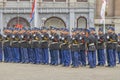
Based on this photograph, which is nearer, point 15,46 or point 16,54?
point 15,46

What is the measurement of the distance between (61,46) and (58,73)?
336cm

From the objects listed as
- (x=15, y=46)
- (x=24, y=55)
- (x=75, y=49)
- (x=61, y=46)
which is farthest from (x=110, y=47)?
(x=15, y=46)

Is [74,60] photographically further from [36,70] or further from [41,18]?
[41,18]

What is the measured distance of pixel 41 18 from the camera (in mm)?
52438

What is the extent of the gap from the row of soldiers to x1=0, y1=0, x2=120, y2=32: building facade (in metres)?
27.7

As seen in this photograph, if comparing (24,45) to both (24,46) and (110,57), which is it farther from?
(110,57)

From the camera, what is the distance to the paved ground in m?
17.0

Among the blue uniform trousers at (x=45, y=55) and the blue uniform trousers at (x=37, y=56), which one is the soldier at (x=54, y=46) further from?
the blue uniform trousers at (x=37, y=56)

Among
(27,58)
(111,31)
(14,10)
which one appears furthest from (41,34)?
(14,10)

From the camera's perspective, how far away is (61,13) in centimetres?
5266

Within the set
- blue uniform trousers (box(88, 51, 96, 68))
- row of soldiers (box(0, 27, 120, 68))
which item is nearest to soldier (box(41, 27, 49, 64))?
row of soldiers (box(0, 27, 120, 68))

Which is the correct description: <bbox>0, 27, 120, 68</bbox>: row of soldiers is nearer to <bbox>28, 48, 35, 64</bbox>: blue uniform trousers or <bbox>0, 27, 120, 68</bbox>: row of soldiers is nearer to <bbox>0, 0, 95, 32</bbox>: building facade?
<bbox>28, 48, 35, 64</bbox>: blue uniform trousers

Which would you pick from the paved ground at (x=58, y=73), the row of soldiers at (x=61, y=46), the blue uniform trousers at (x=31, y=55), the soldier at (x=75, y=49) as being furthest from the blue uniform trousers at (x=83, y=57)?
the blue uniform trousers at (x=31, y=55)

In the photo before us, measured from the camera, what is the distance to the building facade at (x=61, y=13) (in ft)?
171
